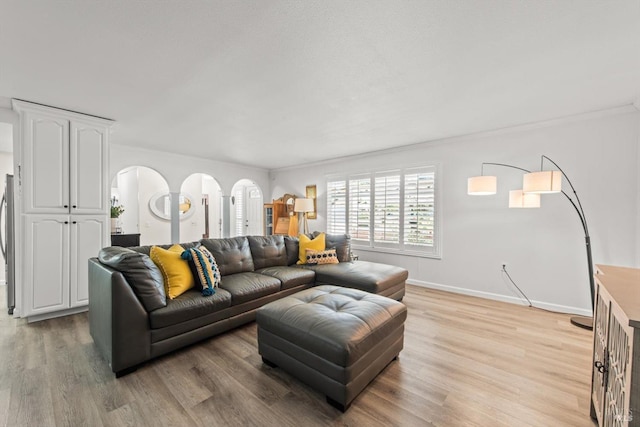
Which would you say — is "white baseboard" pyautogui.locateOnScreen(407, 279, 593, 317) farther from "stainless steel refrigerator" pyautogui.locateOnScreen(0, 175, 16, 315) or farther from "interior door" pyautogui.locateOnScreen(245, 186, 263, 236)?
"stainless steel refrigerator" pyautogui.locateOnScreen(0, 175, 16, 315)

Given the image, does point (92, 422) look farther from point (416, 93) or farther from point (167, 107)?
point (416, 93)

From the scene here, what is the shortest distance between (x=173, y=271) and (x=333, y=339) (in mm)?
1656

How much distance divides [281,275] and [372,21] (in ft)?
8.70

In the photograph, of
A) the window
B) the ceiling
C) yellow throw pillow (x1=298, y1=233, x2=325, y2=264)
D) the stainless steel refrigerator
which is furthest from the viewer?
the window

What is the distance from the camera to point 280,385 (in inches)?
71.3

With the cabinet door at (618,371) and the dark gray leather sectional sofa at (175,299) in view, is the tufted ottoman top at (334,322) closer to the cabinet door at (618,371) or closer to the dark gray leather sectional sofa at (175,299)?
the dark gray leather sectional sofa at (175,299)

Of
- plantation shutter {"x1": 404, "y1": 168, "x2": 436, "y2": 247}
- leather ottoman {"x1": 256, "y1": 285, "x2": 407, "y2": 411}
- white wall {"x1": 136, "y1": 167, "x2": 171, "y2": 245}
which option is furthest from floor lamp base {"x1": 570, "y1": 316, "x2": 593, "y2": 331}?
white wall {"x1": 136, "y1": 167, "x2": 171, "y2": 245}

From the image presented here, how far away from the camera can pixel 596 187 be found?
9.61ft

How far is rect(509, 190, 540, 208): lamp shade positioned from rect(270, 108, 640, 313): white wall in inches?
14.2

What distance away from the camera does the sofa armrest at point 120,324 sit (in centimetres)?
187

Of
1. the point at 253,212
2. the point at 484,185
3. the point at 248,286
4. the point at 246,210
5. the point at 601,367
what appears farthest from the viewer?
the point at 246,210

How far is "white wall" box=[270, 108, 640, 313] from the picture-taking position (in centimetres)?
282

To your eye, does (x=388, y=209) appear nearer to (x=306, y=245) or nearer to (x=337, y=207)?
(x=337, y=207)

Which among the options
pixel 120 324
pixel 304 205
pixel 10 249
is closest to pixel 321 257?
pixel 304 205
